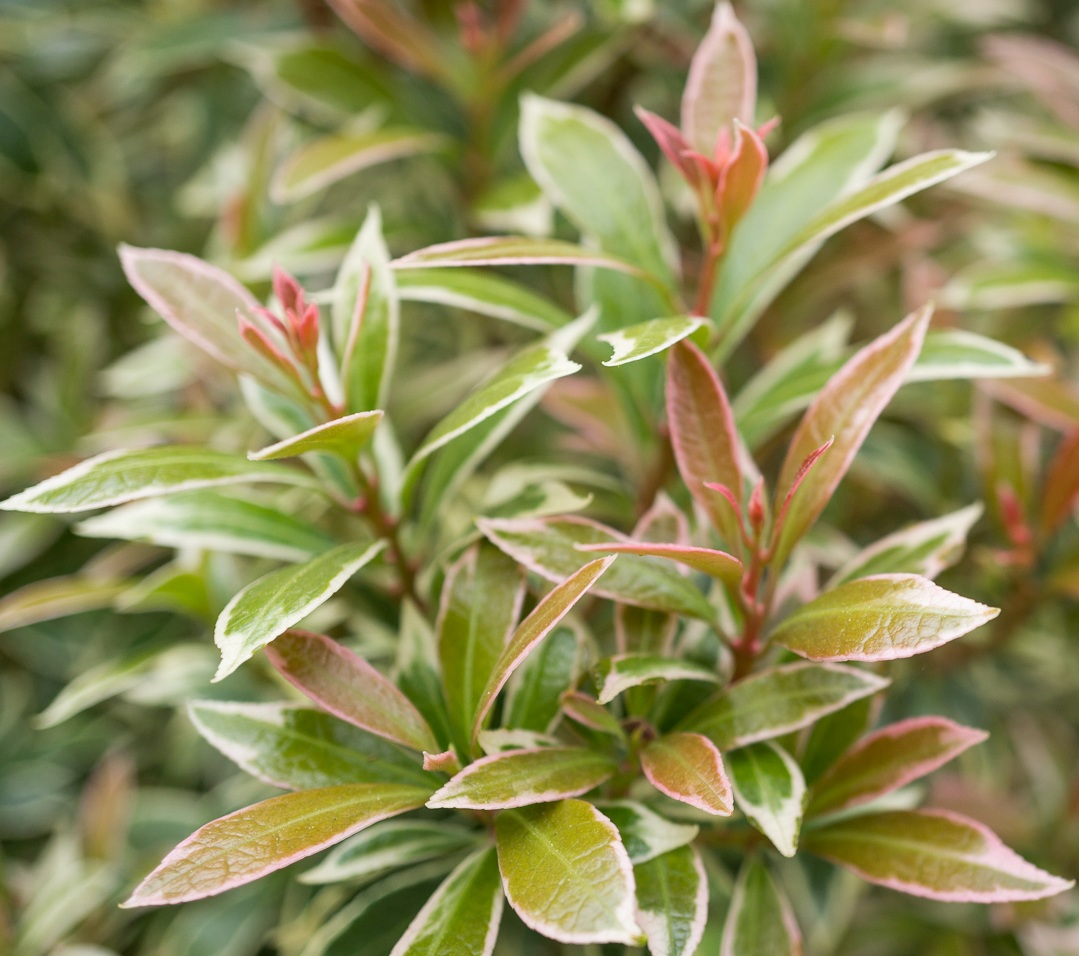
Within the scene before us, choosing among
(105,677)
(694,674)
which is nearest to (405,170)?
(105,677)

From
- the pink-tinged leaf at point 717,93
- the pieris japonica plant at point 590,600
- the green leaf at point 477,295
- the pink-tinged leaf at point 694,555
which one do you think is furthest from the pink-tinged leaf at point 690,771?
the pink-tinged leaf at point 717,93

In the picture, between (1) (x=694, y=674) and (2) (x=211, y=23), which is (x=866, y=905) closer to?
(1) (x=694, y=674)

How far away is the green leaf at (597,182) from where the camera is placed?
882 mm

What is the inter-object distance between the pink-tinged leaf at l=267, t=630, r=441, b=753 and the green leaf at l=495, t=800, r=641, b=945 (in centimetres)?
9

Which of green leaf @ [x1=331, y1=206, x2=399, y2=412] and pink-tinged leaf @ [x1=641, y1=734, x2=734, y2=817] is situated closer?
pink-tinged leaf @ [x1=641, y1=734, x2=734, y2=817]

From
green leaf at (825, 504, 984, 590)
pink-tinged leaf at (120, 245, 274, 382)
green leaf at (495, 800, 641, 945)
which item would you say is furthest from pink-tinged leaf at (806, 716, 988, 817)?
pink-tinged leaf at (120, 245, 274, 382)

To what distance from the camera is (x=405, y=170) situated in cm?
139

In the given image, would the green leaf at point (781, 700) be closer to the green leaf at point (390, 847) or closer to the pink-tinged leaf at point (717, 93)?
the green leaf at point (390, 847)

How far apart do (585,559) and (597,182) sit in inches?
15.5

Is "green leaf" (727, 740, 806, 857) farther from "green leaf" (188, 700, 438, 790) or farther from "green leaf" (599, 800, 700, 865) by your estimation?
"green leaf" (188, 700, 438, 790)

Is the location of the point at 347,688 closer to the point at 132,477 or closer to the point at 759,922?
the point at 132,477

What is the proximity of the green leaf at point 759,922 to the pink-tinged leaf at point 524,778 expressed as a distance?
164mm

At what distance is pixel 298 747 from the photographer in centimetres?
72

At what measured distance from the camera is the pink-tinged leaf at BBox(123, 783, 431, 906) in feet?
1.92
